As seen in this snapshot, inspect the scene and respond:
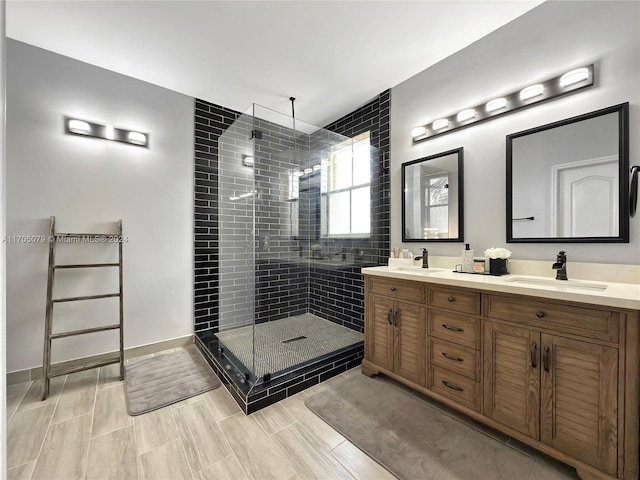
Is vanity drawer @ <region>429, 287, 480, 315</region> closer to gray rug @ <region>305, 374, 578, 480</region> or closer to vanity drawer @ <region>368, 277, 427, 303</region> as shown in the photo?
vanity drawer @ <region>368, 277, 427, 303</region>

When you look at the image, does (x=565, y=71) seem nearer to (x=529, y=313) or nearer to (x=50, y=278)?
(x=529, y=313)

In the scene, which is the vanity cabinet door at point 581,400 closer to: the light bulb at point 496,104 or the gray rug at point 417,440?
the gray rug at point 417,440

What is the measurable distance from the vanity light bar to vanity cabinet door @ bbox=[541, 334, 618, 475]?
1565 mm

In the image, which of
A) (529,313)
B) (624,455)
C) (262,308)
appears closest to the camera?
(624,455)

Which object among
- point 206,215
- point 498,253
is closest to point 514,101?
point 498,253

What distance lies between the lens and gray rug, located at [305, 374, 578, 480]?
1340mm

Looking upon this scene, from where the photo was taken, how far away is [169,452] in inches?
57.3

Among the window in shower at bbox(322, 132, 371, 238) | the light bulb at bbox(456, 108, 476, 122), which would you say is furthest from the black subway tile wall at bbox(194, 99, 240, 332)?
the light bulb at bbox(456, 108, 476, 122)

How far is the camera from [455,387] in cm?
171

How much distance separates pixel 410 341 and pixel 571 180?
58.9 inches

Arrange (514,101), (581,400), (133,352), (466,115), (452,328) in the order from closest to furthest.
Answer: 1. (581,400)
2. (452,328)
3. (514,101)
4. (466,115)
5. (133,352)

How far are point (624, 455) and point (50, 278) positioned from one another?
362 centimetres

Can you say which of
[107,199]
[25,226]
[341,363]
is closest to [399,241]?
[341,363]

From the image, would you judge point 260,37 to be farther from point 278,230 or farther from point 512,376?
point 512,376
